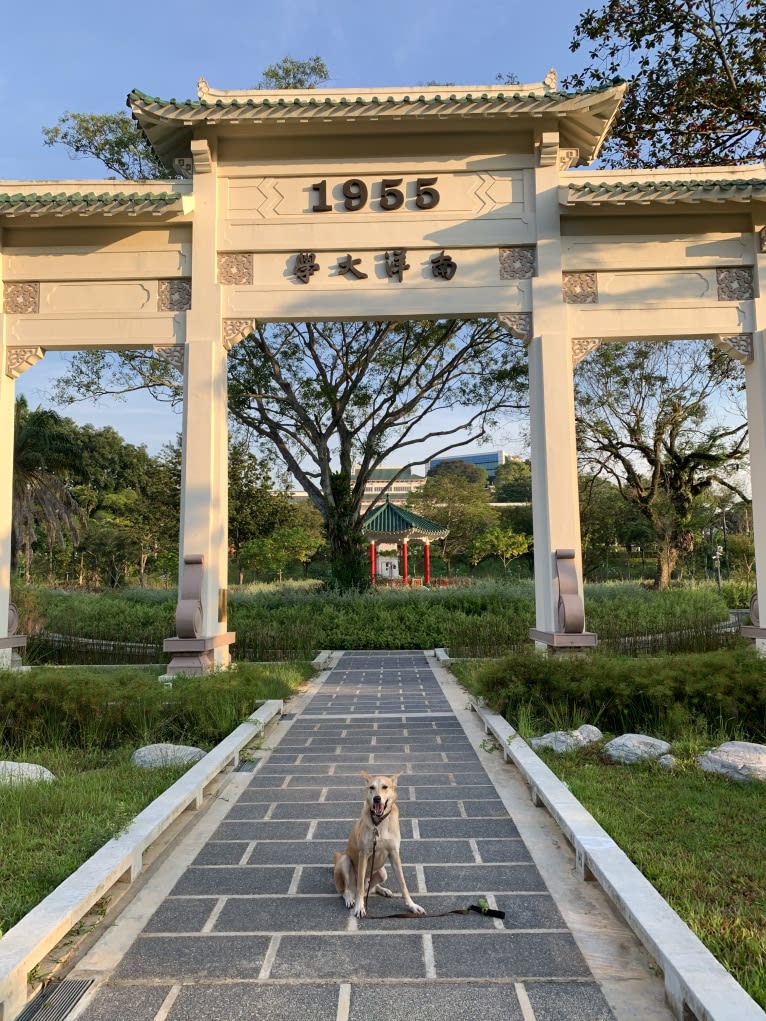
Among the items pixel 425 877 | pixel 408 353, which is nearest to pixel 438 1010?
pixel 425 877

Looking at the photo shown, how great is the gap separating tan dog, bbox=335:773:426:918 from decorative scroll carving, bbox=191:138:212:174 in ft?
26.1

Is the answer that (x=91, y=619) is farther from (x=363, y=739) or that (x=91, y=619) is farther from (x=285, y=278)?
(x=363, y=739)

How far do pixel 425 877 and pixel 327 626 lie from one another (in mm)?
9582

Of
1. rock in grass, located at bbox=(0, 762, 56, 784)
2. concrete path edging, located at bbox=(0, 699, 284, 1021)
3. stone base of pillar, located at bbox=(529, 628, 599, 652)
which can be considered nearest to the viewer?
concrete path edging, located at bbox=(0, 699, 284, 1021)

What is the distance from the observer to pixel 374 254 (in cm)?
884

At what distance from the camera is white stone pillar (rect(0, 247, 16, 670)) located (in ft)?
28.6

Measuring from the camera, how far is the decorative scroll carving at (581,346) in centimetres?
871

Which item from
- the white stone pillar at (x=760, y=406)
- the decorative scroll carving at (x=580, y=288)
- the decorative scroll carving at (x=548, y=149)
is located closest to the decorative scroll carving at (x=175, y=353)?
the decorative scroll carving at (x=580, y=288)

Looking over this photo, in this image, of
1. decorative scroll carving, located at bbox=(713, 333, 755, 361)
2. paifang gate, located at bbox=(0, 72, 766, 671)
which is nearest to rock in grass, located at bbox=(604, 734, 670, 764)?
paifang gate, located at bbox=(0, 72, 766, 671)

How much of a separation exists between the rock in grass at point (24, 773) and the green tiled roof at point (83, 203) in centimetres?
610

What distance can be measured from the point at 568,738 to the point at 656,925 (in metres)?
2.76

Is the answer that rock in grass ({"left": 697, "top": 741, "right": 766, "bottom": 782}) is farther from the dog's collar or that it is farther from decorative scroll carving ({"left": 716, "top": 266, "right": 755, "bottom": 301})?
decorative scroll carving ({"left": 716, "top": 266, "right": 755, "bottom": 301})

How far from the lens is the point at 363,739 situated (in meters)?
6.01

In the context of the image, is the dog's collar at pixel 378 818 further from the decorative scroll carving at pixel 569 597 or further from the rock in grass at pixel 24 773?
the decorative scroll carving at pixel 569 597
